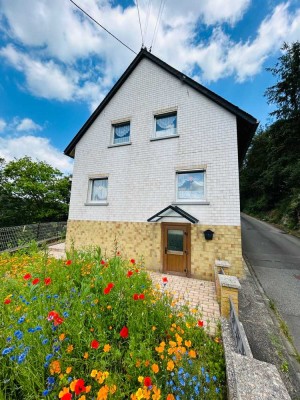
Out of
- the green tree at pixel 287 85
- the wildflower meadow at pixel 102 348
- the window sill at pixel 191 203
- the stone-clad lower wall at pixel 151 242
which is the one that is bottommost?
the wildflower meadow at pixel 102 348

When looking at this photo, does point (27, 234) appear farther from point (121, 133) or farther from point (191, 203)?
point (191, 203)

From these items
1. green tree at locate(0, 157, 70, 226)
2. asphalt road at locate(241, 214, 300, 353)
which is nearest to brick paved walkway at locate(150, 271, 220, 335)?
asphalt road at locate(241, 214, 300, 353)

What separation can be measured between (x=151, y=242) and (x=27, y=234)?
8.31 m

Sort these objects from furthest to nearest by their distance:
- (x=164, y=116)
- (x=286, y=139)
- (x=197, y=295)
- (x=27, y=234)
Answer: (x=286, y=139)
(x=27, y=234)
(x=164, y=116)
(x=197, y=295)

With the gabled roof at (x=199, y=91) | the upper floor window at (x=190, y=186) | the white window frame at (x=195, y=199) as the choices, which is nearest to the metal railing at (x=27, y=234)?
the gabled roof at (x=199, y=91)

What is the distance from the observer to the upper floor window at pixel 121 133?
8086 mm

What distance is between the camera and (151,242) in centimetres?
665

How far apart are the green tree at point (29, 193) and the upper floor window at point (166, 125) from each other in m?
14.8

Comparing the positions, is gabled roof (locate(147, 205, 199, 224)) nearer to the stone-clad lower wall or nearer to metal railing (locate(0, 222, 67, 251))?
the stone-clad lower wall

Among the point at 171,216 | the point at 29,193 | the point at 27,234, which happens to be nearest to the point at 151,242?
the point at 171,216

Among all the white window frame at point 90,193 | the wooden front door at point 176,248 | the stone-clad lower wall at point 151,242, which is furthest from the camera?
the white window frame at point 90,193

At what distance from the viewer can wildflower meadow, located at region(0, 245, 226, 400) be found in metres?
1.63

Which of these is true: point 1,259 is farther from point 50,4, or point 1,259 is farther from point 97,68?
point 97,68

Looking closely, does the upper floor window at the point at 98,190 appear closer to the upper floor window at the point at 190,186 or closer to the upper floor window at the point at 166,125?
the upper floor window at the point at 166,125
